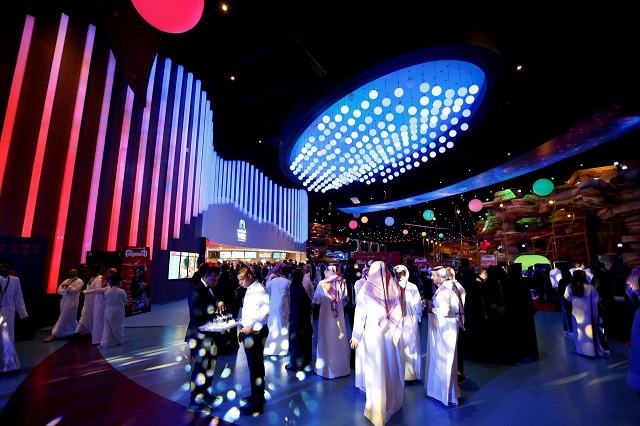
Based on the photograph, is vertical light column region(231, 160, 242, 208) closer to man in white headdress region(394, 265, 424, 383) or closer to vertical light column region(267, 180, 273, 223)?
vertical light column region(267, 180, 273, 223)

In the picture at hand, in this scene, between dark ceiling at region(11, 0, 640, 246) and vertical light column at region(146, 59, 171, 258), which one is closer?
dark ceiling at region(11, 0, 640, 246)

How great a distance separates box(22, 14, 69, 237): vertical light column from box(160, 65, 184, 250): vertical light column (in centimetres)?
395

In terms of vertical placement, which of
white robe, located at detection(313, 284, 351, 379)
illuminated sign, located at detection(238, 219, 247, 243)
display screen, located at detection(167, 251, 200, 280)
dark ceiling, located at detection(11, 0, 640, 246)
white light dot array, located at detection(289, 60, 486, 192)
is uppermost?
dark ceiling, located at detection(11, 0, 640, 246)

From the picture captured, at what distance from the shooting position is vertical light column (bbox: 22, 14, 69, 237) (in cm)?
736

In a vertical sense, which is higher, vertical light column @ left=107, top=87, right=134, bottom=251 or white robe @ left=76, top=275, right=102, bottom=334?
vertical light column @ left=107, top=87, right=134, bottom=251

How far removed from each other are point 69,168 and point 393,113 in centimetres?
849

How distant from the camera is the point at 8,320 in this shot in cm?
447

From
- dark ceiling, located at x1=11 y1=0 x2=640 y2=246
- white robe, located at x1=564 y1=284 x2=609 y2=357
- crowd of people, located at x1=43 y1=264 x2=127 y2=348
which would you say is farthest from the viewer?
crowd of people, located at x1=43 y1=264 x2=127 y2=348

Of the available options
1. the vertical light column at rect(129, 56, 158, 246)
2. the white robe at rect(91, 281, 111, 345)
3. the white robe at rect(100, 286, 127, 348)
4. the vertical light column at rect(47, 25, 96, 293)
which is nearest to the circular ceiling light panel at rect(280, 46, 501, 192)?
the vertical light column at rect(129, 56, 158, 246)

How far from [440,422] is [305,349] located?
7.28ft

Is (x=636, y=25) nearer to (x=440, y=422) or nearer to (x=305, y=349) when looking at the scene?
(x=440, y=422)

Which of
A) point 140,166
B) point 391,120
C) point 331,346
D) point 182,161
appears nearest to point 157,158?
point 140,166

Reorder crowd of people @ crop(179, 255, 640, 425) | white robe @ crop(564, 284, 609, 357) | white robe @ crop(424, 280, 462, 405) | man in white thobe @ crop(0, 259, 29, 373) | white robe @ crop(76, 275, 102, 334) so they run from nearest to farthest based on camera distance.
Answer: crowd of people @ crop(179, 255, 640, 425) → white robe @ crop(424, 280, 462, 405) → man in white thobe @ crop(0, 259, 29, 373) → white robe @ crop(564, 284, 609, 357) → white robe @ crop(76, 275, 102, 334)

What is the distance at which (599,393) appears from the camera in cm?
372
